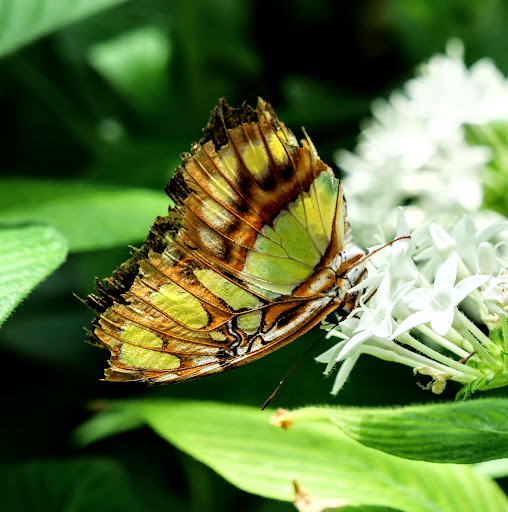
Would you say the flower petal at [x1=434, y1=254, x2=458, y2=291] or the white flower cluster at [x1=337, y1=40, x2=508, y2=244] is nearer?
the flower petal at [x1=434, y1=254, x2=458, y2=291]

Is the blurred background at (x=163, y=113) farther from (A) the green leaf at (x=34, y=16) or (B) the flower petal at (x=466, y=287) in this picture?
(B) the flower petal at (x=466, y=287)

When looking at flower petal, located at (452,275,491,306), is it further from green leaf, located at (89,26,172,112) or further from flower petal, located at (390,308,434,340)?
green leaf, located at (89,26,172,112)

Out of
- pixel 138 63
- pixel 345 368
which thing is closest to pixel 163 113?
pixel 138 63

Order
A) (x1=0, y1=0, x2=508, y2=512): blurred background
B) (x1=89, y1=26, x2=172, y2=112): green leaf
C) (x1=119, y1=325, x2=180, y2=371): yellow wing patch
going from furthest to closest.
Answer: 1. (x1=89, y1=26, x2=172, y2=112): green leaf
2. (x1=0, y1=0, x2=508, y2=512): blurred background
3. (x1=119, y1=325, x2=180, y2=371): yellow wing patch

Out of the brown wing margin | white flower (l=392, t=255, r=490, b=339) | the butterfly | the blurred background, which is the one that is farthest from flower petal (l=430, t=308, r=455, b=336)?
the blurred background

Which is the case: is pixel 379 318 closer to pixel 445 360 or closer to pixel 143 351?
pixel 445 360

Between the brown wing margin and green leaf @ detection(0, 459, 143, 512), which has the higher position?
the brown wing margin

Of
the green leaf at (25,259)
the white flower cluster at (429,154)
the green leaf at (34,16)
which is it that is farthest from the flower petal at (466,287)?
the green leaf at (34,16)
